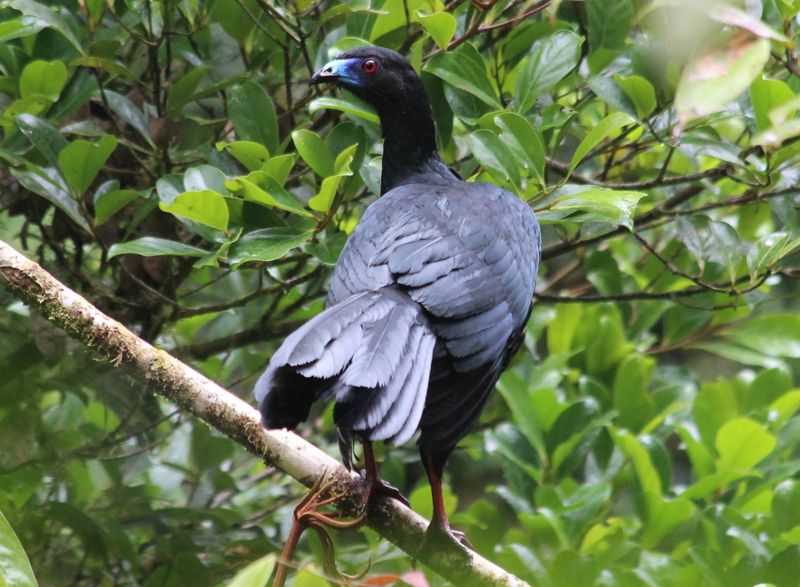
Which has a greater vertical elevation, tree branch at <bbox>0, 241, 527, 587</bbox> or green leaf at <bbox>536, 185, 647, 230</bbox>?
green leaf at <bbox>536, 185, 647, 230</bbox>

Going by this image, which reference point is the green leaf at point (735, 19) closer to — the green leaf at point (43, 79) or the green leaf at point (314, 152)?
the green leaf at point (314, 152)

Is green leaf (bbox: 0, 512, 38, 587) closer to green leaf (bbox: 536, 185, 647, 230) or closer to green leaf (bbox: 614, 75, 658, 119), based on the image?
green leaf (bbox: 536, 185, 647, 230)

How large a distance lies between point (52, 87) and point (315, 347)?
1580 mm

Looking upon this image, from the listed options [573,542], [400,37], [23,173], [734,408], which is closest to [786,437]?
[734,408]

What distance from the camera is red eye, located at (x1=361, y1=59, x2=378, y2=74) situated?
12.9 ft

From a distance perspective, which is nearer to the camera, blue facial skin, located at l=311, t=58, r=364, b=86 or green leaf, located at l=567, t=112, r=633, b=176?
green leaf, located at l=567, t=112, r=633, b=176

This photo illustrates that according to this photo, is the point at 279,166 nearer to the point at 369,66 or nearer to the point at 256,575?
the point at 369,66

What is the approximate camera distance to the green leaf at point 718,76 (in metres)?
1.45

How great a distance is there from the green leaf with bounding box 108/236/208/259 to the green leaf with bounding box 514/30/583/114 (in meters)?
1.24

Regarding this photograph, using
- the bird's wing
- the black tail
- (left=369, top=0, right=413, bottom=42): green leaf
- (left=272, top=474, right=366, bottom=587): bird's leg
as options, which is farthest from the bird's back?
(left=272, top=474, right=366, bottom=587): bird's leg

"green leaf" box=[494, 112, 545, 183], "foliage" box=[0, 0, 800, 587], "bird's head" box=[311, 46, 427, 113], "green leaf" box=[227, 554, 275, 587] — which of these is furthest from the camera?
"bird's head" box=[311, 46, 427, 113]

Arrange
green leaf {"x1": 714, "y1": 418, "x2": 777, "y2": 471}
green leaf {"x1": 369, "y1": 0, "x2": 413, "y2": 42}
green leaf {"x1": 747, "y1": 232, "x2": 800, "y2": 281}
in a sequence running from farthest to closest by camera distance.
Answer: green leaf {"x1": 714, "y1": 418, "x2": 777, "y2": 471} → green leaf {"x1": 369, "y1": 0, "x2": 413, "y2": 42} → green leaf {"x1": 747, "y1": 232, "x2": 800, "y2": 281}

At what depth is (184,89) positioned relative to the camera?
3.66 metres

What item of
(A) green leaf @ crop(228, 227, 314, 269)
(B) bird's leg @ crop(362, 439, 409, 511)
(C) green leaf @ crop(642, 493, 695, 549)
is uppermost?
(A) green leaf @ crop(228, 227, 314, 269)
